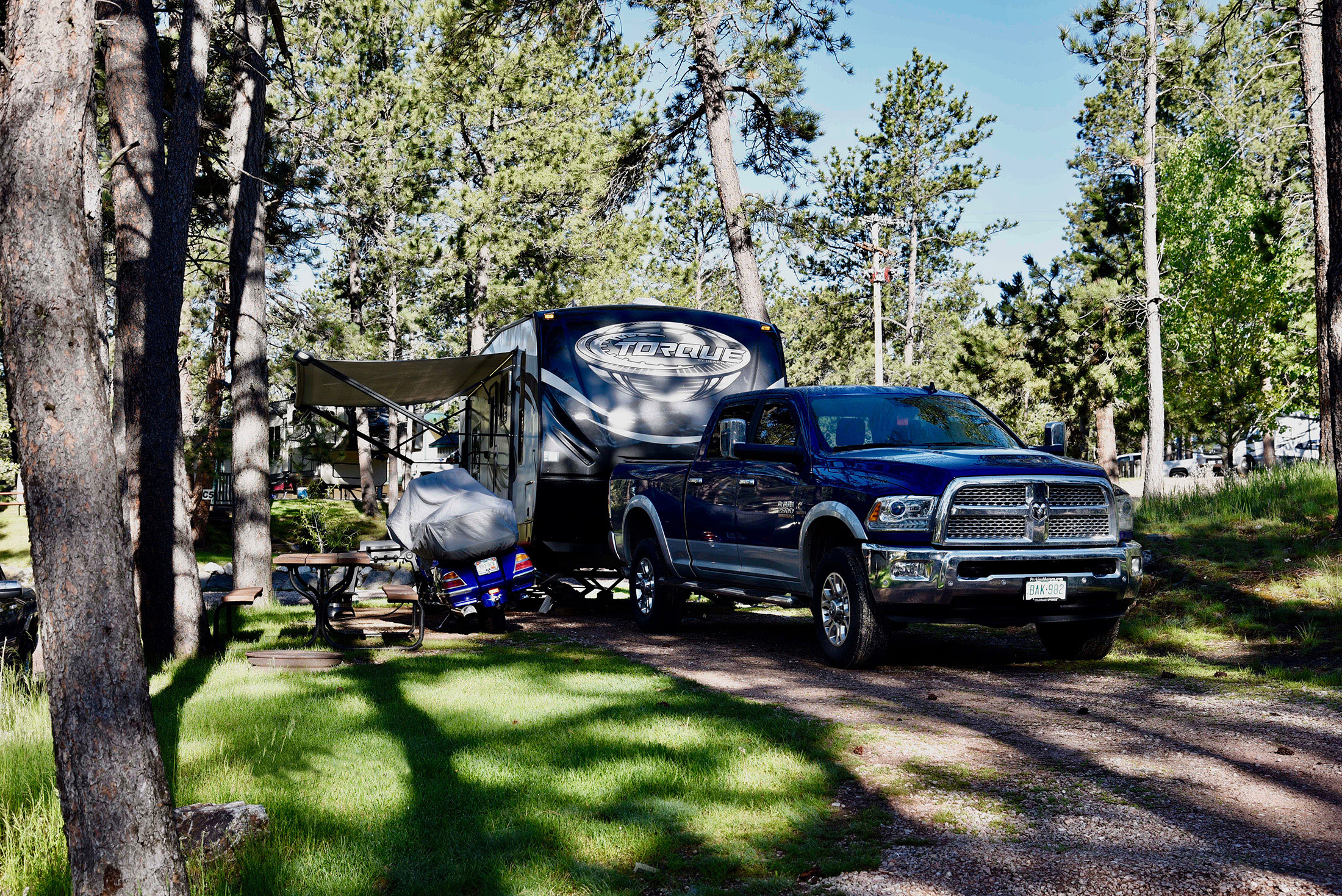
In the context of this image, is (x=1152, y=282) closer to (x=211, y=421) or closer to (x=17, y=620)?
(x=211, y=421)

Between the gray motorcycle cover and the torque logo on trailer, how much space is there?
2.19 metres

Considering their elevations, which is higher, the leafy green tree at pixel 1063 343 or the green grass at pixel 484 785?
the leafy green tree at pixel 1063 343

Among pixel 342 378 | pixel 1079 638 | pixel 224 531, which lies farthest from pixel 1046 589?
pixel 224 531

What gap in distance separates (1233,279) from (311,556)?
88.5 feet

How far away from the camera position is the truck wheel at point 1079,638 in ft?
29.3

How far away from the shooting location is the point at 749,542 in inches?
384

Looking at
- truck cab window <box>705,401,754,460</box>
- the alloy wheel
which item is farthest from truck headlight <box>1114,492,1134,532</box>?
truck cab window <box>705,401,754,460</box>

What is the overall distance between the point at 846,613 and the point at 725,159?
1128 cm

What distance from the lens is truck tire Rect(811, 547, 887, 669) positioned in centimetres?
826

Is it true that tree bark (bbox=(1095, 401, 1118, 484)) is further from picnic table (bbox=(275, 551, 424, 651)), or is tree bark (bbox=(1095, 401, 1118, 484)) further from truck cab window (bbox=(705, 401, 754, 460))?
picnic table (bbox=(275, 551, 424, 651))

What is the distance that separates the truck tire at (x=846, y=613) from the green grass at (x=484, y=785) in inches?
56.5

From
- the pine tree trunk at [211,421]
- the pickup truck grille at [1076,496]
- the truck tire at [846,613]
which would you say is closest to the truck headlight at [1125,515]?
the pickup truck grille at [1076,496]

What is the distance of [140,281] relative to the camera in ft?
30.0

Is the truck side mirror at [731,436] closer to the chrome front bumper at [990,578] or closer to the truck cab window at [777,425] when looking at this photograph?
the truck cab window at [777,425]
